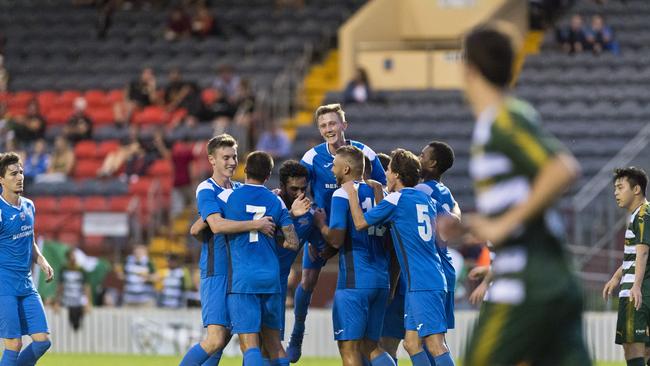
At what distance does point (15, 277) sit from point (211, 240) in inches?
A: 76.7

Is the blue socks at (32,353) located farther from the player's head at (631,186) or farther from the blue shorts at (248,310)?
the player's head at (631,186)

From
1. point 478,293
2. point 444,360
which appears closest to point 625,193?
point 478,293

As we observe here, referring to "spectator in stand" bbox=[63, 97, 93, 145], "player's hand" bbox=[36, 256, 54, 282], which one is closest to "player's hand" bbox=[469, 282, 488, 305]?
"player's hand" bbox=[36, 256, 54, 282]

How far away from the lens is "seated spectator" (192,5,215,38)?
25.1 meters

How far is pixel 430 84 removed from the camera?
75.8ft

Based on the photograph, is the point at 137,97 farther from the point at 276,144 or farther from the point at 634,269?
the point at 634,269

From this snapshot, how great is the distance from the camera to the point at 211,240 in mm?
9742

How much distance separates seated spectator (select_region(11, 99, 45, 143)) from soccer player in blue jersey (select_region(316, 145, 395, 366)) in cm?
1391

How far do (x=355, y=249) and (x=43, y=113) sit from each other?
50.7 feet

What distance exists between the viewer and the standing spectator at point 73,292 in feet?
59.7

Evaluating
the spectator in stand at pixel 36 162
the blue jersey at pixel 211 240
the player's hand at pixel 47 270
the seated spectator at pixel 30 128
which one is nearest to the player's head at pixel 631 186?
the blue jersey at pixel 211 240

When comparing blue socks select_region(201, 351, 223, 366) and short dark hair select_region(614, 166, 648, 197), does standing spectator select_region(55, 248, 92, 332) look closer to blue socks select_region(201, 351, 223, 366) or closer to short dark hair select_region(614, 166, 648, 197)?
blue socks select_region(201, 351, 223, 366)

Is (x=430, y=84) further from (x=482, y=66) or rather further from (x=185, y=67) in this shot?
(x=482, y=66)

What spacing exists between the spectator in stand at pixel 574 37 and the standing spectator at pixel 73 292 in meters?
9.53
